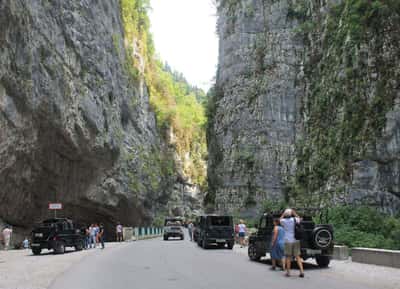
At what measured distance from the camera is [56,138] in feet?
104

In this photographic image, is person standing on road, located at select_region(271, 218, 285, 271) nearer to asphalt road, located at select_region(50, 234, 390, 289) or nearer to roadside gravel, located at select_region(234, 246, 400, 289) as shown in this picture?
asphalt road, located at select_region(50, 234, 390, 289)

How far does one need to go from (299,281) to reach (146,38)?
199ft

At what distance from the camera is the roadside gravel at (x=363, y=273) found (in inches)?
411

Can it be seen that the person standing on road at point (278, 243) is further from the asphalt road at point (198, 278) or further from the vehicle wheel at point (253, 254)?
the vehicle wheel at point (253, 254)

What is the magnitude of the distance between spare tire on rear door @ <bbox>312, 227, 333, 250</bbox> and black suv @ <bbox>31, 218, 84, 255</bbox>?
48.4 feet

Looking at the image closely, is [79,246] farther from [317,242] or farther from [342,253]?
[317,242]

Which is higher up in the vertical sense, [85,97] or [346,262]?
[85,97]

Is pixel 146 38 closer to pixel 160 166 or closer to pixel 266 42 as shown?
pixel 160 166

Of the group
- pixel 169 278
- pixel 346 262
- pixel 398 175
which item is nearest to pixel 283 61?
pixel 398 175

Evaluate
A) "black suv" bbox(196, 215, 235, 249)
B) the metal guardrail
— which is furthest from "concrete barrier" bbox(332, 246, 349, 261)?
the metal guardrail

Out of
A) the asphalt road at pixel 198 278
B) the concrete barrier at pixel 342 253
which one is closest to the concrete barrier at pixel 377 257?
the concrete barrier at pixel 342 253

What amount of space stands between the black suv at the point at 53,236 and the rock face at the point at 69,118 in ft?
16.2

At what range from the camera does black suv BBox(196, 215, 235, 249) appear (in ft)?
83.7

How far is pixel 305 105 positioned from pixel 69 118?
75.6 ft
